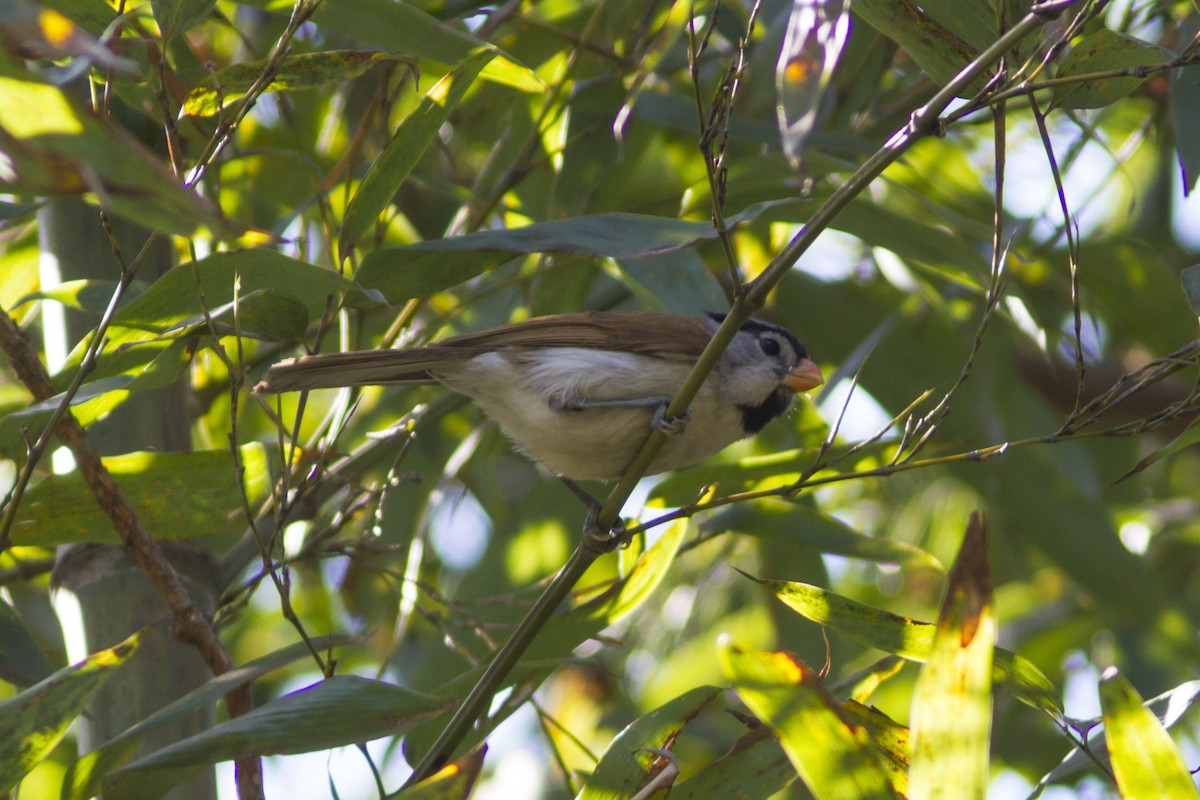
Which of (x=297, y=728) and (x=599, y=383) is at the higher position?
(x=599, y=383)

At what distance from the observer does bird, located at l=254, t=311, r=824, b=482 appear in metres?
2.85

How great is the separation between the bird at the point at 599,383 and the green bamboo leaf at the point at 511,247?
511mm

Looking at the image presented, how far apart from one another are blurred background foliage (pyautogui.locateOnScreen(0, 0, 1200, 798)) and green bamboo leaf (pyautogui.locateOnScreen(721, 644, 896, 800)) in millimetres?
367

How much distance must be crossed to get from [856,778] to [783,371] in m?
1.70

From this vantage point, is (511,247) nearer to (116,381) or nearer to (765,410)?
(116,381)

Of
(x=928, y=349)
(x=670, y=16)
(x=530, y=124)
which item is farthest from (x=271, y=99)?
(x=928, y=349)

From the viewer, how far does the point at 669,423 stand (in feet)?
7.64

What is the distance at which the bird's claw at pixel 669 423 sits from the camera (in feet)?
6.98

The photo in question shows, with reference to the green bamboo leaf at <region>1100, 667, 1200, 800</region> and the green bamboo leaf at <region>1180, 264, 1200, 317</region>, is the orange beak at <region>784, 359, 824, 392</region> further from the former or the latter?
the green bamboo leaf at <region>1100, 667, 1200, 800</region>

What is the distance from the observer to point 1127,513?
4.44 metres

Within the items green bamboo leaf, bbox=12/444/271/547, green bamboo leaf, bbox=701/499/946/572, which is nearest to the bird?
green bamboo leaf, bbox=701/499/946/572

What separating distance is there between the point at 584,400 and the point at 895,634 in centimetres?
116

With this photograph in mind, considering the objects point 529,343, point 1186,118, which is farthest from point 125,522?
point 1186,118

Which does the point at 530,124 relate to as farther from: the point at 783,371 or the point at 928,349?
the point at 928,349
